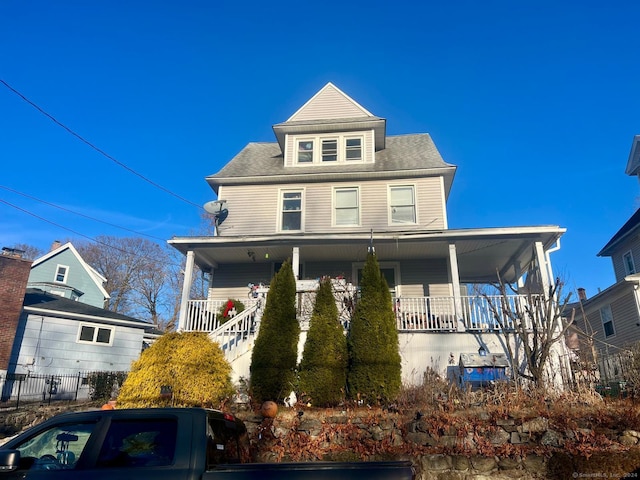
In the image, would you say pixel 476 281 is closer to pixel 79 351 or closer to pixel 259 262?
pixel 259 262

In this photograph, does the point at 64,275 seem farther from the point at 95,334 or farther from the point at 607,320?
the point at 607,320

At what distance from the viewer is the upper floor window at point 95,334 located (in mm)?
19172

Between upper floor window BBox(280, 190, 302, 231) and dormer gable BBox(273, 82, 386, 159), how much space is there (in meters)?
1.53

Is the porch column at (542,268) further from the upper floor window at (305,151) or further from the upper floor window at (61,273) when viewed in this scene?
the upper floor window at (61,273)

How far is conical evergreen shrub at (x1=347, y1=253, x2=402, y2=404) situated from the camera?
8.61 meters

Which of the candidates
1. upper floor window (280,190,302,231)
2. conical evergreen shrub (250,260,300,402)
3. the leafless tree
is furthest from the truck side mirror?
upper floor window (280,190,302,231)

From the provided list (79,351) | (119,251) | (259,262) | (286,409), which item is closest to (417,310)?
(286,409)

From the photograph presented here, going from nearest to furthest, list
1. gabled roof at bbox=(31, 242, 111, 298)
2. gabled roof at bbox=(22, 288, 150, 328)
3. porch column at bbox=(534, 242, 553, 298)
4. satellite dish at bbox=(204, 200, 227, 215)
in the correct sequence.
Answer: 1. porch column at bbox=(534, 242, 553, 298)
2. satellite dish at bbox=(204, 200, 227, 215)
3. gabled roof at bbox=(22, 288, 150, 328)
4. gabled roof at bbox=(31, 242, 111, 298)

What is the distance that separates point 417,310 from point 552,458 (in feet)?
18.8

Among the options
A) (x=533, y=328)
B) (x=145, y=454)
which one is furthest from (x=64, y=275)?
(x=145, y=454)

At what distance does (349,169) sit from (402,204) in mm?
2472

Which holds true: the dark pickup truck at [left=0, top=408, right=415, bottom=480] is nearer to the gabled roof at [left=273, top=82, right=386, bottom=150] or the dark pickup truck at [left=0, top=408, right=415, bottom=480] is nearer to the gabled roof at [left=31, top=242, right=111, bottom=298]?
the gabled roof at [left=273, top=82, right=386, bottom=150]

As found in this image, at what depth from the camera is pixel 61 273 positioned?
28.3m

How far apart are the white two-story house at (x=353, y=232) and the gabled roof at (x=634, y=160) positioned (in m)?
8.40
